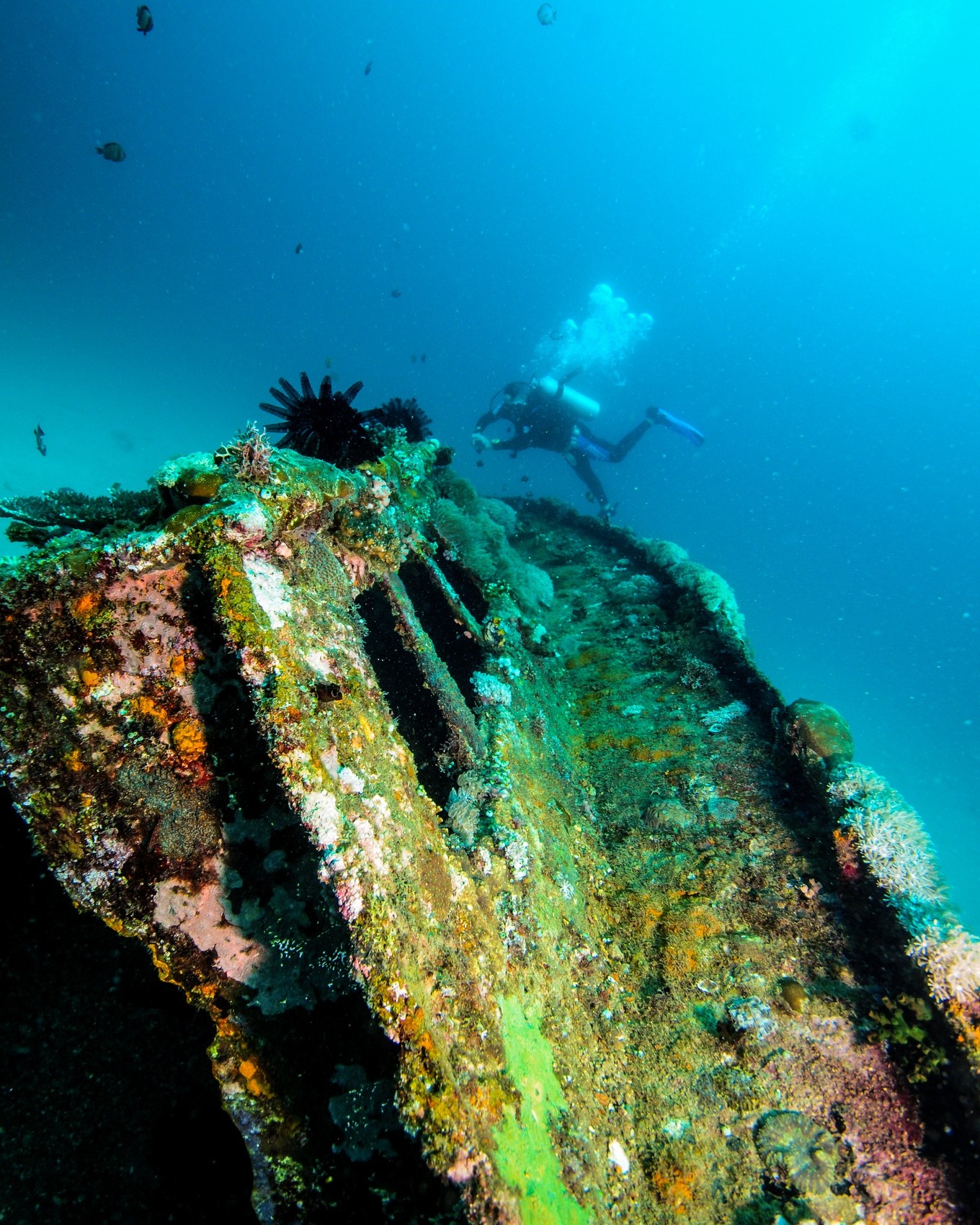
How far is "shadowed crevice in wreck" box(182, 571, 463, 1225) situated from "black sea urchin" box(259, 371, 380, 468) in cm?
285

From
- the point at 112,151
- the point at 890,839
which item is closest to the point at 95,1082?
the point at 890,839

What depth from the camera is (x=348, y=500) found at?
3.76 meters

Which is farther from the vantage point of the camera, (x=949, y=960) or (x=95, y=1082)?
(x=949, y=960)

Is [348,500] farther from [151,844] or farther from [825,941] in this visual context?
[825,941]

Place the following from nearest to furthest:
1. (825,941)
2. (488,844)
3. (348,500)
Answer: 1. (488,844)
2. (825,941)
3. (348,500)

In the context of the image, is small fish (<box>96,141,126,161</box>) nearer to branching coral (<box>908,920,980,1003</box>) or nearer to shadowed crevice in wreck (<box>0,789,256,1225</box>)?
shadowed crevice in wreck (<box>0,789,256,1225</box>)

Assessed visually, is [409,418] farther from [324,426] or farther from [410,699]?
[410,699]

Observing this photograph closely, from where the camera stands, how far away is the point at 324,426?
195 inches

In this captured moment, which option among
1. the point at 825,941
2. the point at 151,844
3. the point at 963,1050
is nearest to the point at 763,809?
the point at 825,941

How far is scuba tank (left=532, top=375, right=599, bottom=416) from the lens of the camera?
18688 millimetres

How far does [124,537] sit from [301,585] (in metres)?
0.80

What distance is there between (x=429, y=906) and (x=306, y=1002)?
58cm

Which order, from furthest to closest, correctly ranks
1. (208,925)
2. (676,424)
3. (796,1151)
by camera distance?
1. (676,424)
2. (796,1151)
3. (208,925)

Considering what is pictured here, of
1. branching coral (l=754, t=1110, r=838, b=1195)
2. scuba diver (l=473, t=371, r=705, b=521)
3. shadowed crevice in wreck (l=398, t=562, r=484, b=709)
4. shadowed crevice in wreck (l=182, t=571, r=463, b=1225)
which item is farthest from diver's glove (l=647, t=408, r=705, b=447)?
shadowed crevice in wreck (l=182, t=571, r=463, b=1225)
